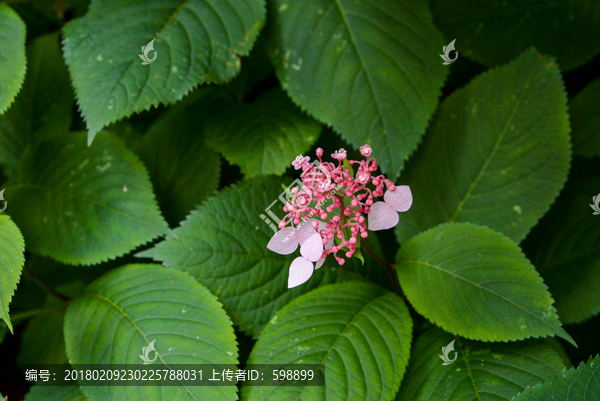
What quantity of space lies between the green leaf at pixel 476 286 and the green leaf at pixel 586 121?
22.1 inches

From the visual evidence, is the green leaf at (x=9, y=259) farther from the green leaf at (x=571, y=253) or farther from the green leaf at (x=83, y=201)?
the green leaf at (x=571, y=253)

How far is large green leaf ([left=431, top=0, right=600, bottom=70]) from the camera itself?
1379 millimetres

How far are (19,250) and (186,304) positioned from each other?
1.12ft

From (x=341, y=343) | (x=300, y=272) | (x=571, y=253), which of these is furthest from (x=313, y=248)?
(x=571, y=253)

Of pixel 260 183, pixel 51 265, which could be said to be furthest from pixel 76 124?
pixel 260 183

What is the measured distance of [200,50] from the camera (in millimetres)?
1103

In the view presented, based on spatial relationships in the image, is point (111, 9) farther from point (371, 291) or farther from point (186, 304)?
point (371, 291)

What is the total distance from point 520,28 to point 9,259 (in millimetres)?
1451

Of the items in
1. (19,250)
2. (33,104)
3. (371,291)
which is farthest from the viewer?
(33,104)

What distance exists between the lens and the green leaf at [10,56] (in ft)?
3.33

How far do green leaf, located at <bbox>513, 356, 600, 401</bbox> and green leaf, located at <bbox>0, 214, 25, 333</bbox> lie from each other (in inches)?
36.4
